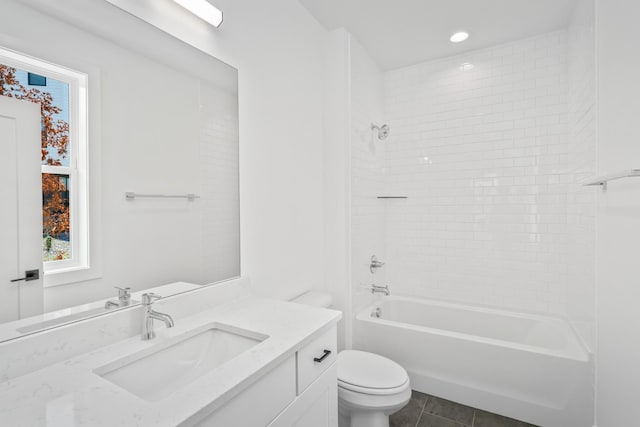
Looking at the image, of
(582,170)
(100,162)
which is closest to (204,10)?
(100,162)

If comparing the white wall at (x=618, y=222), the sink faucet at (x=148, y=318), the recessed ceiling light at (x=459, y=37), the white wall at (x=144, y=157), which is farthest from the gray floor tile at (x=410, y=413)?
the recessed ceiling light at (x=459, y=37)

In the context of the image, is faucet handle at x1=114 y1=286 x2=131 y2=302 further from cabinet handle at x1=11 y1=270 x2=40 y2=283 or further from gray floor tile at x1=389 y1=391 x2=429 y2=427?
gray floor tile at x1=389 y1=391 x2=429 y2=427

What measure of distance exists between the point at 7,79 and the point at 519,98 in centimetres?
317

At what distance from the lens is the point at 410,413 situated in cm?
215

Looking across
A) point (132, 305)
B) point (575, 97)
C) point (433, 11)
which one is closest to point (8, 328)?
point (132, 305)

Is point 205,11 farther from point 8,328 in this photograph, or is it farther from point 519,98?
point 519,98

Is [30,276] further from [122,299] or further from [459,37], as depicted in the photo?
[459,37]

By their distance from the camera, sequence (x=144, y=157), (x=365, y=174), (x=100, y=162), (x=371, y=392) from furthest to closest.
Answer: (x=365, y=174), (x=371, y=392), (x=144, y=157), (x=100, y=162)

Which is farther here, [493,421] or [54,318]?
[493,421]

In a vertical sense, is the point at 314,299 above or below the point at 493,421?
above

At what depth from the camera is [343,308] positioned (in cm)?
245

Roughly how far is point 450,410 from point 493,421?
10.1 inches

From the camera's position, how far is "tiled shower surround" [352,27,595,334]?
256cm

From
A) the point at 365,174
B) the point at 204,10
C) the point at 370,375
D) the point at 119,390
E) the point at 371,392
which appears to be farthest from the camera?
the point at 365,174
